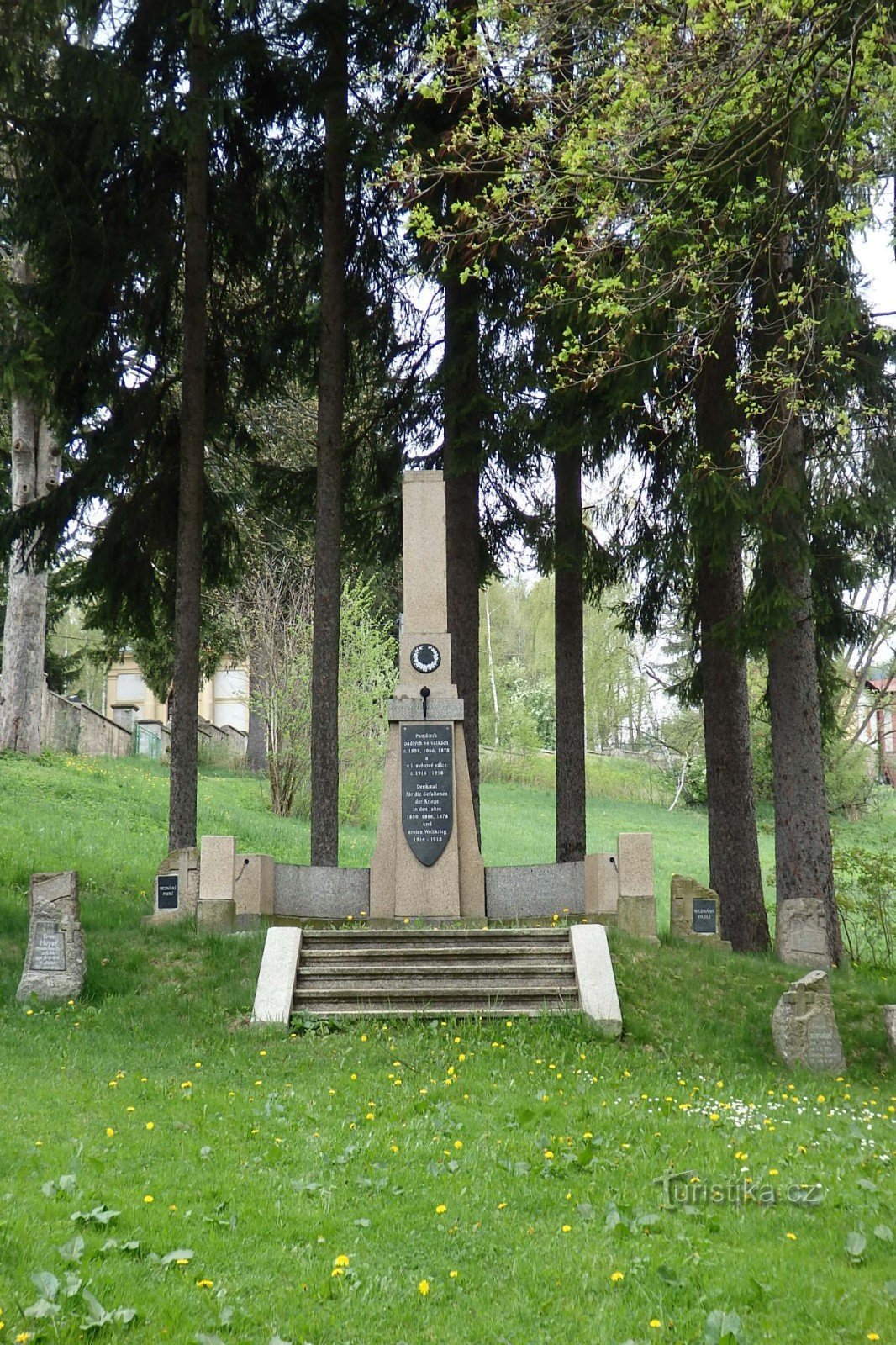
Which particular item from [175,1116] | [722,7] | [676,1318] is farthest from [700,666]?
[676,1318]

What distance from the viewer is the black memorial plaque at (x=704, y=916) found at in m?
11.8

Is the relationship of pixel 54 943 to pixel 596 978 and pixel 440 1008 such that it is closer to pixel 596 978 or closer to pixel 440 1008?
pixel 440 1008

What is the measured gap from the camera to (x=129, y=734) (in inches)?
1278

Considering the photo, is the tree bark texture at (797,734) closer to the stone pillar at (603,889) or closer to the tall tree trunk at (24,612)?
the stone pillar at (603,889)

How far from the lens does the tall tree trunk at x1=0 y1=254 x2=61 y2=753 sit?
21.2m

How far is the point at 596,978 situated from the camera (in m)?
9.59

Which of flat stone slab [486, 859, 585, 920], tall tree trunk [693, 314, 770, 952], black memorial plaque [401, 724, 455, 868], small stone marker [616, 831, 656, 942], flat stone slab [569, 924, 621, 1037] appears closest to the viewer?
flat stone slab [569, 924, 621, 1037]

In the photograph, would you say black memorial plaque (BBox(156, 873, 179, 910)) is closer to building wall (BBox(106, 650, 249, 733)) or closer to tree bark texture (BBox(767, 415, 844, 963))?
tree bark texture (BBox(767, 415, 844, 963))

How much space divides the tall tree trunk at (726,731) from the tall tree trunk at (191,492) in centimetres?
568

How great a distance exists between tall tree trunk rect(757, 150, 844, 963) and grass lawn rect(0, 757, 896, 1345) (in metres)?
1.43

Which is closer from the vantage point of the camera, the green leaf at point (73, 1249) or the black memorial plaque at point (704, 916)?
the green leaf at point (73, 1249)

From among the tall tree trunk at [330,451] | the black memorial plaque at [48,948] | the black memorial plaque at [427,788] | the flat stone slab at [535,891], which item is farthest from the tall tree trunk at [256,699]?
the black memorial plaque at [48,948]

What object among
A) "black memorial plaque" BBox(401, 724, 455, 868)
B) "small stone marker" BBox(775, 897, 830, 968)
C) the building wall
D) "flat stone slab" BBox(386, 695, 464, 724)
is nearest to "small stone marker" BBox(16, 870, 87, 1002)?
"black memorial plaque" BBox(401, 724, 455, 868)

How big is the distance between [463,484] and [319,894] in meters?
5.25
